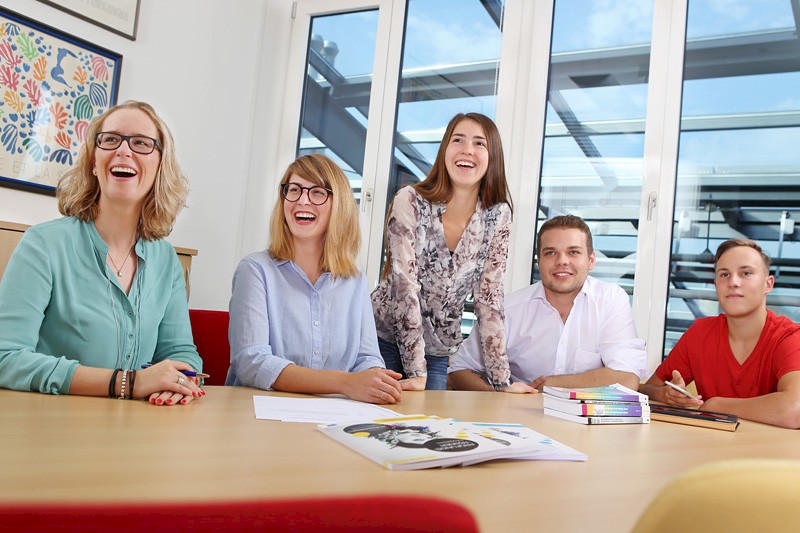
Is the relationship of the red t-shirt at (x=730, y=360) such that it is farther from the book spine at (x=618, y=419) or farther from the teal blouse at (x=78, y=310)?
the teal blouse at (x=78, y=310)

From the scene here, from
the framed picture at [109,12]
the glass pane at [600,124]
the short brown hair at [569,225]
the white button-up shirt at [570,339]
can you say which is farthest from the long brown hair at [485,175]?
the framed picture at [109,12]

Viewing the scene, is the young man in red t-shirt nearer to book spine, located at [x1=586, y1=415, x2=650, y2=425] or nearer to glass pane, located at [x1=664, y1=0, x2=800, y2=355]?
book spine, located at [x1=586, y1=415, x2=650, y2=425]

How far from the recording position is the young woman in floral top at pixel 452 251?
228 cm

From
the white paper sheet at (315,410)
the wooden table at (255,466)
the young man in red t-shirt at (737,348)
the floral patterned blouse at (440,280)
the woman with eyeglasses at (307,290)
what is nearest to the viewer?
the wooden table at (255,466)

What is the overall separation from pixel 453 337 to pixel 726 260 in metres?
0.99

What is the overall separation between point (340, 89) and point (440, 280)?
7.89 feet

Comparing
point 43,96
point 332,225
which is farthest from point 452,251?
point 43,96

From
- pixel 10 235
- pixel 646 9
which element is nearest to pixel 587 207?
pixel 646 9

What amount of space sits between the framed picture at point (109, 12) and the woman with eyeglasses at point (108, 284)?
6.84 ft

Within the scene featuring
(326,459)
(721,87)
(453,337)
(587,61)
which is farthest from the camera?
(587,61)

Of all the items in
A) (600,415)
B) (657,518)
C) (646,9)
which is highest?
(646,9)

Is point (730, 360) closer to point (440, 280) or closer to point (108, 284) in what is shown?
point (440, 280)

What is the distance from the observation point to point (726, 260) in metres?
2.31

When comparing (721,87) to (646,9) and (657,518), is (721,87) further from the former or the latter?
(657,518)
